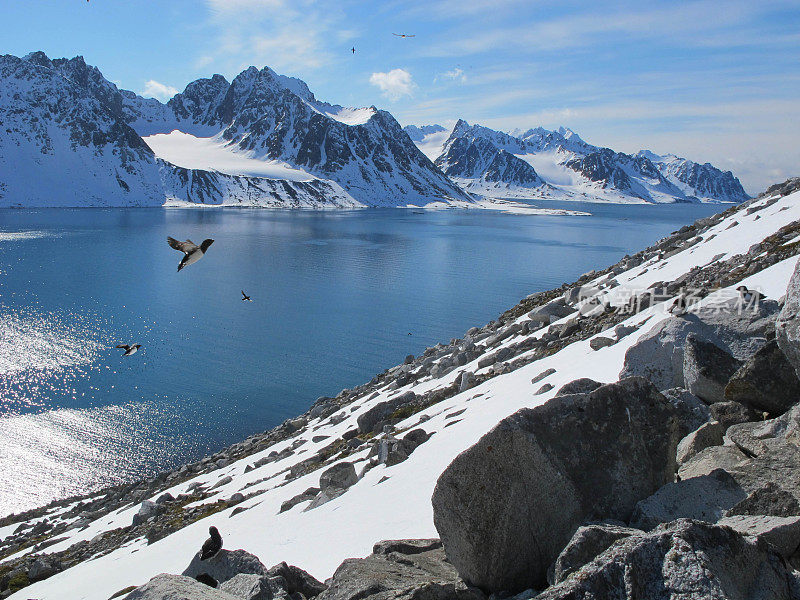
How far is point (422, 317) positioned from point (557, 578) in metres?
49.4

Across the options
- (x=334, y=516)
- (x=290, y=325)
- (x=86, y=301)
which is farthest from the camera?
(x=86, y=301)

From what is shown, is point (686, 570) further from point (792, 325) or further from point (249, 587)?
point (249, 587)

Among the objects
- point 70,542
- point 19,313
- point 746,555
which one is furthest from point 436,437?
point 19,313

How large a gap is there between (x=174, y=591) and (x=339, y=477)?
8055mm

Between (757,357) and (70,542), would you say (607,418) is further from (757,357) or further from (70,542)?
(70,542)

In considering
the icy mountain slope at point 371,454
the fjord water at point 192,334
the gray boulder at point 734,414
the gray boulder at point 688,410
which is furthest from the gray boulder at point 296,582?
the fjord water at point 192,334

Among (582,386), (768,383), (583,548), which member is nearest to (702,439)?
(768,383)

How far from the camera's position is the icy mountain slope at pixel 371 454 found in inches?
431

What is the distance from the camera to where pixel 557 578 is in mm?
4809

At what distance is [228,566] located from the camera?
25.3 ft

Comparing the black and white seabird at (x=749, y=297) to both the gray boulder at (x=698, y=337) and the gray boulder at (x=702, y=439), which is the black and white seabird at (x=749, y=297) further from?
the gray boulder at (x=702, y=439)

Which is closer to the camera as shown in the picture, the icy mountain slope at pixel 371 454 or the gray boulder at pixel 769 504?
the gray boulder at pixel 769 504

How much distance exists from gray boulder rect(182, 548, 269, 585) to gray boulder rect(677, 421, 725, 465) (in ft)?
18.7

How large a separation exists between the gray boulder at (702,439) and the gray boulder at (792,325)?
4.60ft
